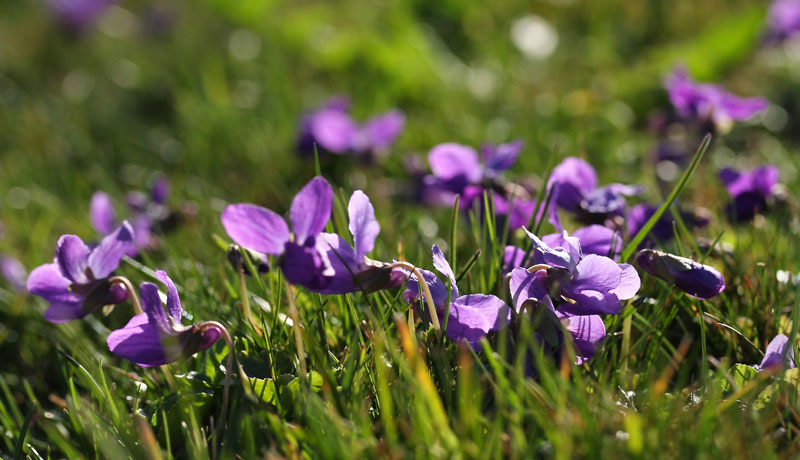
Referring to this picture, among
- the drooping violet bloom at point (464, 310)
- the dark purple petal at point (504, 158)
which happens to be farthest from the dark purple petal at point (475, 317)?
the dark purple petal at point (504, 158)

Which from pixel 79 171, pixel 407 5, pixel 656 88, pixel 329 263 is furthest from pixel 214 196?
pixel 407 5

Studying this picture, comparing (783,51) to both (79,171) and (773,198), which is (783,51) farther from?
(79,171)

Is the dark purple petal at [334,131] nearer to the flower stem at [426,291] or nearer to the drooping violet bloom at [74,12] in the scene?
the flower stem at [426,291]

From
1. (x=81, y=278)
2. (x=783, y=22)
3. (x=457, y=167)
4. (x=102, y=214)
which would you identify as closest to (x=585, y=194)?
(x=457, y=167)

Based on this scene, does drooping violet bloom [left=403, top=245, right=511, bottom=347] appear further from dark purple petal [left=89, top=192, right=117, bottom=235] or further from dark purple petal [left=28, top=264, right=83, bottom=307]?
dark purple petal [left=89, top=192, right=117, bottom=235]

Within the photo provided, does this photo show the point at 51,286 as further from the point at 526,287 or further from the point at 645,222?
the point at 645,222

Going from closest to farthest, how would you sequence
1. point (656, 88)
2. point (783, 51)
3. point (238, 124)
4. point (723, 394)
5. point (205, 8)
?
point (723, 394) < point (238, 124) < point (656, 88) < point (783, 51) < point (205, 8)

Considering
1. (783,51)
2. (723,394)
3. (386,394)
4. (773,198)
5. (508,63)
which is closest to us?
(386,394)

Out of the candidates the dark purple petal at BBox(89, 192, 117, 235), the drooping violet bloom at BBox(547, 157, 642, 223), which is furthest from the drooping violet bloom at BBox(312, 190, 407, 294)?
the dark purple petal at BBox(89, 192, 117, 235)
